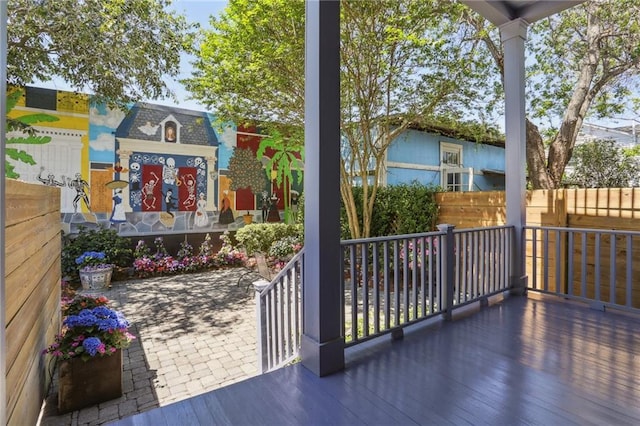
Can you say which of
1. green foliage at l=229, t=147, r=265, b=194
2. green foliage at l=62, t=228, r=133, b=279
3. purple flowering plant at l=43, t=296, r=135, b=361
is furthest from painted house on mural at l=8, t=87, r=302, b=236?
purple flowering plant at l=43, t=296, r=135, b=361

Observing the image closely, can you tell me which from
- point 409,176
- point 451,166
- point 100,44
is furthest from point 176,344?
point 451,166

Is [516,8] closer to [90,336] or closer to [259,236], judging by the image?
[90,336]

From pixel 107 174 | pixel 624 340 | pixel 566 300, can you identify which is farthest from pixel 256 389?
pixel 107 174

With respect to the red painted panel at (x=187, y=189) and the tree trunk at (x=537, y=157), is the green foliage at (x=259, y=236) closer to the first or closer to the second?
the red painted panel at (x=187, y=189)

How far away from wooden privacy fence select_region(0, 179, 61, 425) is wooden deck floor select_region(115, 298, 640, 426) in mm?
765

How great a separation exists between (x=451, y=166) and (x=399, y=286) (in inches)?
303

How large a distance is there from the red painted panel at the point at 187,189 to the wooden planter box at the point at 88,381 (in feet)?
17.8

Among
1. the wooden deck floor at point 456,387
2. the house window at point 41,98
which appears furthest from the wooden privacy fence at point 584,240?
the house window at point 41,98

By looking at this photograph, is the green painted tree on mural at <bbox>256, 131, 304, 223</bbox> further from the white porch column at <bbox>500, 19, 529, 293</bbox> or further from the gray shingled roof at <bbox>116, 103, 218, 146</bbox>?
the white porch column at <bbox>500, 19, 529, 293</bbox>

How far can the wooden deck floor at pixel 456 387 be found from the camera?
1742 mm

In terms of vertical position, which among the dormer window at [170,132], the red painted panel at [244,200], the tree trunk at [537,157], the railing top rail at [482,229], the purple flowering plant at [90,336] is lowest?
the purple flowering plant at [90,336]

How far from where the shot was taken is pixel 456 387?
2002 millimetres

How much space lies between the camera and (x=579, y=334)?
2775mm

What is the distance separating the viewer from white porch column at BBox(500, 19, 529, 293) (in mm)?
3713
